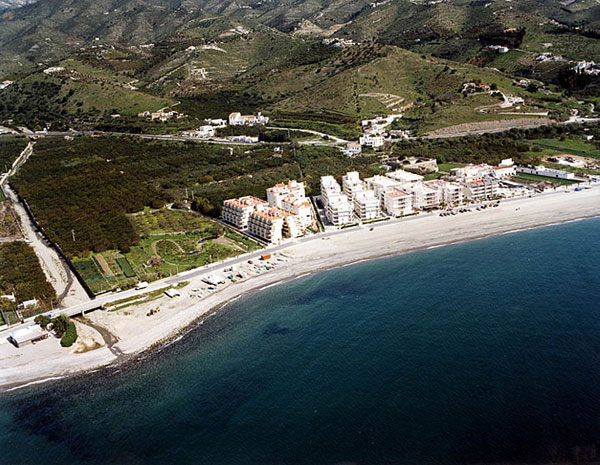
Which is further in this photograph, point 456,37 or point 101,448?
point 456,37

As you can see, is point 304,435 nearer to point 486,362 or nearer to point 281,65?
point 486,362

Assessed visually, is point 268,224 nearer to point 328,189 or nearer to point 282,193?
point 282,193

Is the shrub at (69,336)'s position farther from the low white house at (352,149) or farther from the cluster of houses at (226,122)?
the cluster of houses at (226,122)

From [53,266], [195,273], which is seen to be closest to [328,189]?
[195,273]

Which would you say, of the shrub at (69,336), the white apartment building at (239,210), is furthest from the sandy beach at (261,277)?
the white apartment building at (239,210)

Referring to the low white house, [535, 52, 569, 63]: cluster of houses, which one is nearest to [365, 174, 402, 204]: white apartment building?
the low white house

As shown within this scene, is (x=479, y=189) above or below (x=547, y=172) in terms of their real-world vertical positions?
above

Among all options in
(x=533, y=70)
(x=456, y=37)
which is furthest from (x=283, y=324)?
(x=456, y=37)
